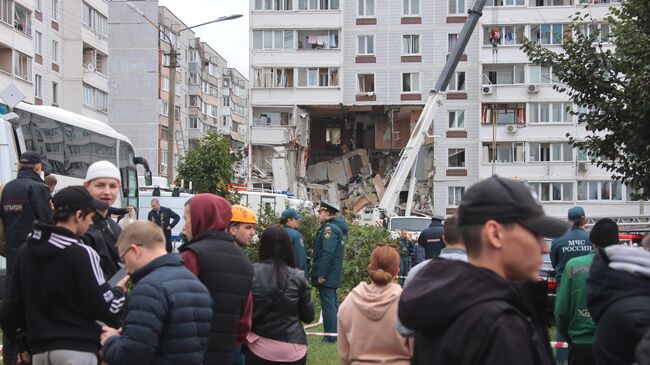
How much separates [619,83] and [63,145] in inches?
563

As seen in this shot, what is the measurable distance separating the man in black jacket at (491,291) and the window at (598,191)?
55.0 meters

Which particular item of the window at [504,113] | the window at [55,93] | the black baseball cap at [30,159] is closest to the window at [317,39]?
the window at [504,113]

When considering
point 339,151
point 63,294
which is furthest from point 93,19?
point 63,294

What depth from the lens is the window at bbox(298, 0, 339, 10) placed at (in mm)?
55562

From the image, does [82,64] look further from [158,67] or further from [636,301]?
[636,301]

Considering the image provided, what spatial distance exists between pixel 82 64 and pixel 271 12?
1193 cm

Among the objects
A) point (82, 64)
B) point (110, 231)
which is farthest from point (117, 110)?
point (110, 231)

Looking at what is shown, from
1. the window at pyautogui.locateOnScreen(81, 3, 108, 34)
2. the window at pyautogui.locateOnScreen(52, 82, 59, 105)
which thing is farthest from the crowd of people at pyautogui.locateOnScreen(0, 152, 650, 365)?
the window at pyautogui.locateOnScreen(81, 3, 108, 34)

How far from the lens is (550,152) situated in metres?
56.1

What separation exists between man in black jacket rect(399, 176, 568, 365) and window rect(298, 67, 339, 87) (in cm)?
5252

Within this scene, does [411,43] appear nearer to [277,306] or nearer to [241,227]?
[241,227]

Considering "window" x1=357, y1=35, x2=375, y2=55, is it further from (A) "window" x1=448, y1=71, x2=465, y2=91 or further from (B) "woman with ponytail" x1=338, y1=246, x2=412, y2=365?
(B) "woman with ponytail" x1=338, y1=246, x2=412, y2=365

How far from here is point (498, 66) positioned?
5631cm

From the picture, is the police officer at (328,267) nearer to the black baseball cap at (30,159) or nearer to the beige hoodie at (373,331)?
the black baseball cap at (30,159)
